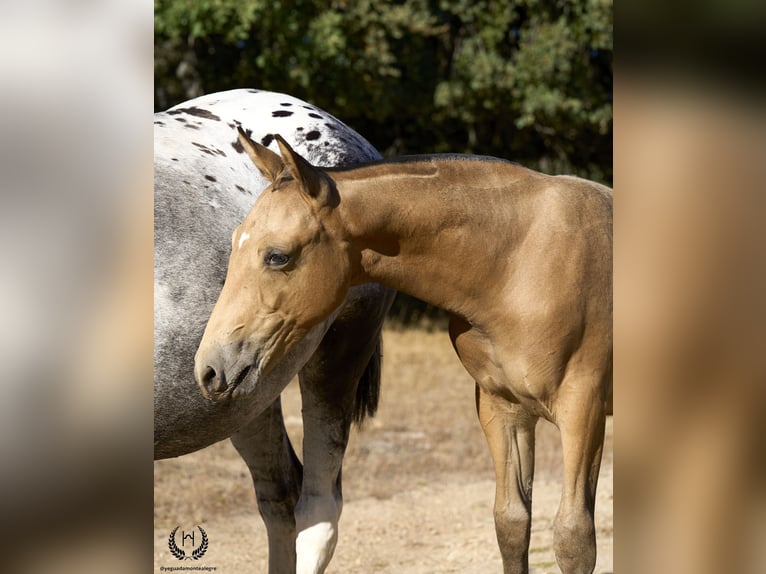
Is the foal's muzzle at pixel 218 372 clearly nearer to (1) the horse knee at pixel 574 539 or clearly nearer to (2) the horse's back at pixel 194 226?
(2) the horse's back at pixel 194 226

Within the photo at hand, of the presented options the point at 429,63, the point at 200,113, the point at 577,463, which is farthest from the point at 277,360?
the point at 429,63

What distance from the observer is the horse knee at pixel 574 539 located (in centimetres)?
240

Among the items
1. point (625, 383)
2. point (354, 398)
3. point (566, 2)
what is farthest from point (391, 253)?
point (566, 2)

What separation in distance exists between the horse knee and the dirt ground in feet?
5.67

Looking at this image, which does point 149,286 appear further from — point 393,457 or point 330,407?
point 393,457

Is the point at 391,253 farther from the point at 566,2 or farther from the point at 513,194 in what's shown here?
the point at 566,2

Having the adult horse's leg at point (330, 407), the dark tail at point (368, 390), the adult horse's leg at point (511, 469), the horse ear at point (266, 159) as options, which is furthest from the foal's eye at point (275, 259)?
the dark tail at point (368, 390)

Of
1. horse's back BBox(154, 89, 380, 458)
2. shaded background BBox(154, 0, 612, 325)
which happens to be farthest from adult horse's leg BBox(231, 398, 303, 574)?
shaded background BBox(154, 0, 612, 325)

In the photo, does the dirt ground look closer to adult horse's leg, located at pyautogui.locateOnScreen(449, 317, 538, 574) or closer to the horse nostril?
adult horse's leg, located at pyautogui.locateOnScreen(449, 317, 538, 574)

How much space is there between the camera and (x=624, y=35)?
97 cm

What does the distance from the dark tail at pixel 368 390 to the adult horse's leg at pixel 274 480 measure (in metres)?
0.34

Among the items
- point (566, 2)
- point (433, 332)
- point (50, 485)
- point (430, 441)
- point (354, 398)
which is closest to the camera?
point (50, 485)

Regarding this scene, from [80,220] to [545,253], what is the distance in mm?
1643

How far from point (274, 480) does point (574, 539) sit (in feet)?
4.30
